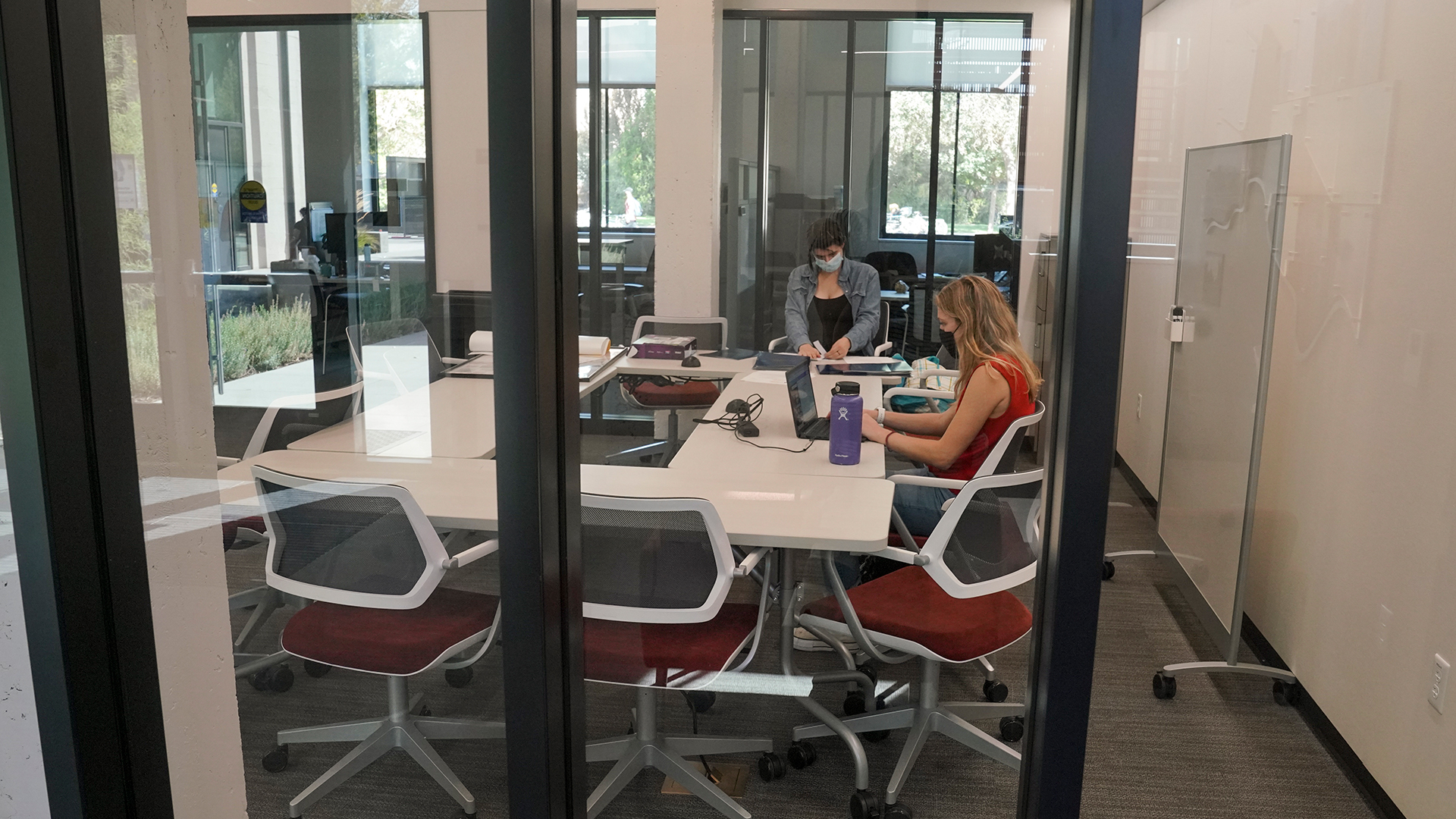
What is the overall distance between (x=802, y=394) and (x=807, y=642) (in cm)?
55

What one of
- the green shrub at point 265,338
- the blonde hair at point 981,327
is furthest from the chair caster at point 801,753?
the green shrub at point 265,338

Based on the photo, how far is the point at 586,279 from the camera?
1.80 m

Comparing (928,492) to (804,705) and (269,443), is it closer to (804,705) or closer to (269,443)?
(804,705)

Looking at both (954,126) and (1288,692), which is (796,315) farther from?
(1288,692)

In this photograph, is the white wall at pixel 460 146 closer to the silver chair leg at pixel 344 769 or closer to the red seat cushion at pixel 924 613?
the silver chair leg at pixel 344 769

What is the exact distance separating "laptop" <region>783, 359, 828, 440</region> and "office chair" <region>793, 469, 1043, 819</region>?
0.99 feet

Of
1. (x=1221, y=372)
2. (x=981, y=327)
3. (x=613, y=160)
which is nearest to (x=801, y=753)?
(x=981, y=327)

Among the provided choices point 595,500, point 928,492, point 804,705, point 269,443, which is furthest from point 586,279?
point 804,705

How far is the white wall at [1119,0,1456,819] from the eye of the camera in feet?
7.86

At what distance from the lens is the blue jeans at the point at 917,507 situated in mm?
2053

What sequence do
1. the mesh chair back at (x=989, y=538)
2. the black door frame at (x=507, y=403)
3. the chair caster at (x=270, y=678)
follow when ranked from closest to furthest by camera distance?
the black door frame at (x=507, y=403) → the mesh chair back at (x=989, y=538) → the chair caster at (x=270, y=678)

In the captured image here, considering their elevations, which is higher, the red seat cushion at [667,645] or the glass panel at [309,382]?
the glass panel at [309,382]

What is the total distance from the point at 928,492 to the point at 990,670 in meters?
0.43

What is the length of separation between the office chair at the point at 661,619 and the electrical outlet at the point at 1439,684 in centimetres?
154
